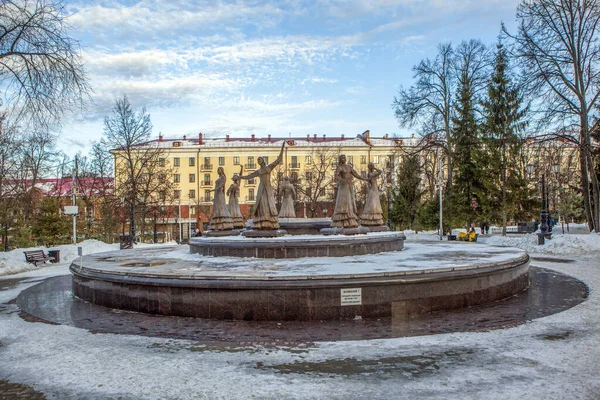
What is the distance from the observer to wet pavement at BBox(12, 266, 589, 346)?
7113 millimetres

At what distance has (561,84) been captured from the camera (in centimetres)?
2550

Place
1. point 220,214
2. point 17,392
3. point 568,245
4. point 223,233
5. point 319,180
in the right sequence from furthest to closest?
point 319,180 < point 568,245 < point 220,214 < point 223,233 < point 17,392

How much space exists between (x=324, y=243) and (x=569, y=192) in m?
49.6

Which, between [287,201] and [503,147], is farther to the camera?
[503,147]

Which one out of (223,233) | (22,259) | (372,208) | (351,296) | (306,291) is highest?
(372,208)

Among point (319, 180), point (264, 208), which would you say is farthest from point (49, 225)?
point (319, 180)

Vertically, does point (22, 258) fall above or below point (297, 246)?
below

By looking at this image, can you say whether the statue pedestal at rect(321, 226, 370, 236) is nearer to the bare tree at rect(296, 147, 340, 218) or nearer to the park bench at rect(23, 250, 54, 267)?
the park bench at rect(23, 250, 54, 267)

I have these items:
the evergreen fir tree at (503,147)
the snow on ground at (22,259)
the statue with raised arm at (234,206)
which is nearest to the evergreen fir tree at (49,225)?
the snow on ground at (22,259)

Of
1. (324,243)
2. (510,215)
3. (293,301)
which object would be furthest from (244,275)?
(510,215)

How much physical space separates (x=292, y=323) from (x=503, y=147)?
27.4 meters

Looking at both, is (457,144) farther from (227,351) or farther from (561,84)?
(227,351)

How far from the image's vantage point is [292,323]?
26.2 ft

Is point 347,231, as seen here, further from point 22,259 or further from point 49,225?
point 49,225
